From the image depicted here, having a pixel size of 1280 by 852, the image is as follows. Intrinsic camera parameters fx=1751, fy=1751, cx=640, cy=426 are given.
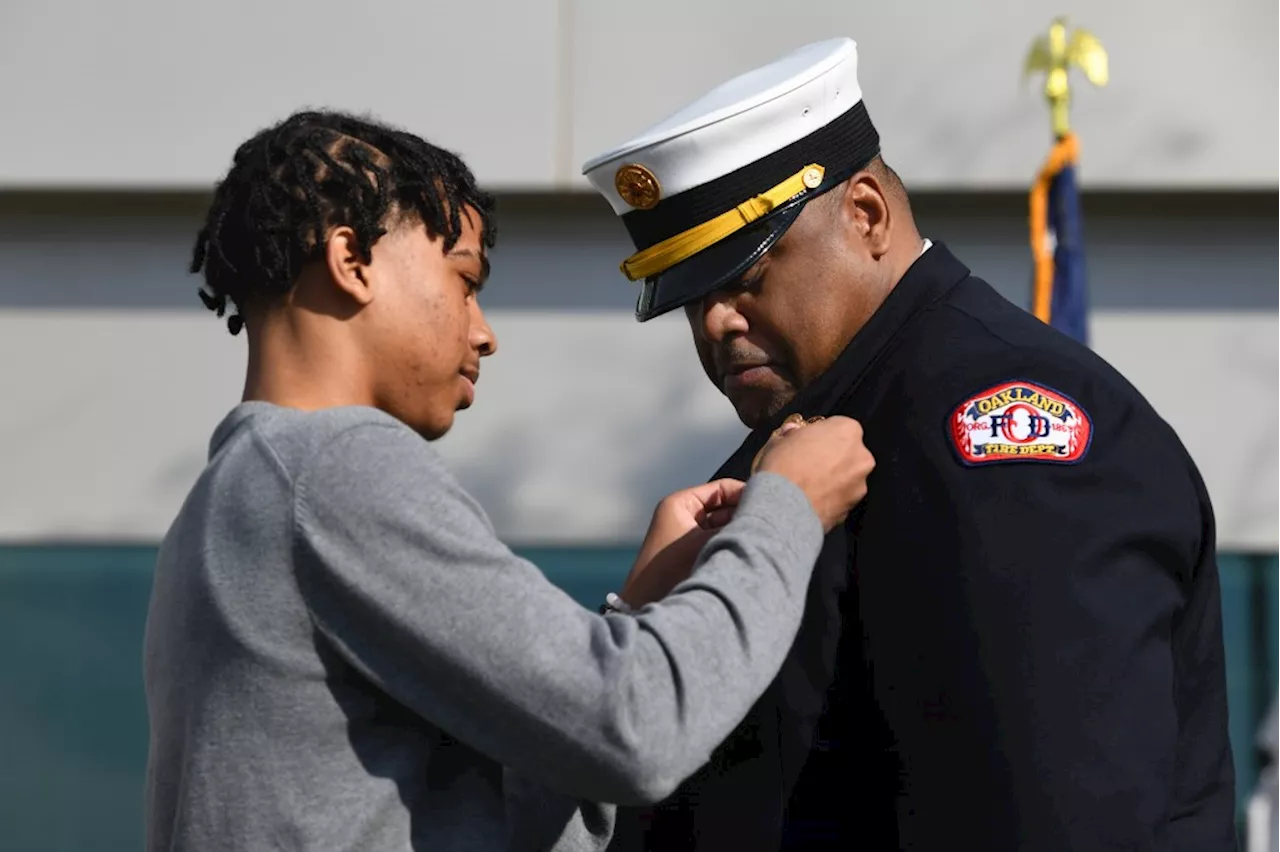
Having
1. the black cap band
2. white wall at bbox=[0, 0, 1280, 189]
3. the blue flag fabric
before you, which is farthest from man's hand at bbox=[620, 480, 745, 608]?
white wall at bbox=[0, 0, 1280, 189]

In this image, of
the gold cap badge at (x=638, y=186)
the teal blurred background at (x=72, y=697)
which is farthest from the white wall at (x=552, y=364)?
the gold cap badge at (x=638, y=186)

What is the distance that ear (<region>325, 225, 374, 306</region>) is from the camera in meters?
1.53

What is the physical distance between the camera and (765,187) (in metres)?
1.82

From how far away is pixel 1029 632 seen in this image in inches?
58.2

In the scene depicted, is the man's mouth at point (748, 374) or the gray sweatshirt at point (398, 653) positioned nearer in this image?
the gray sweatshirt at point (398, 653)

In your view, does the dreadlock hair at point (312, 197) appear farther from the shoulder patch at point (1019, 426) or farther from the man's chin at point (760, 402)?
the shoulder patch at point (1019, 426)

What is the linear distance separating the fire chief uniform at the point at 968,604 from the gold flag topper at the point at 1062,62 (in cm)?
267

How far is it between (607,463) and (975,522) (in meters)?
3.33

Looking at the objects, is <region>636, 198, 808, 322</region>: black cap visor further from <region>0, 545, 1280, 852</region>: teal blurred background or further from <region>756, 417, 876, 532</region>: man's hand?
<region>0, 545, 1280, 852</region>: teal blurred background

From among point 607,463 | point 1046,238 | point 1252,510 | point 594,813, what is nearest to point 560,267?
point 607,463

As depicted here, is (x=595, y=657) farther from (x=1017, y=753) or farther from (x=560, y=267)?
(x=560, y=267)

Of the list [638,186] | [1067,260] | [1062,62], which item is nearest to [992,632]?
[638,186]

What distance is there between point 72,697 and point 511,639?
3920 mm

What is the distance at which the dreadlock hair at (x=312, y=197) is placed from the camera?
1.54 m
